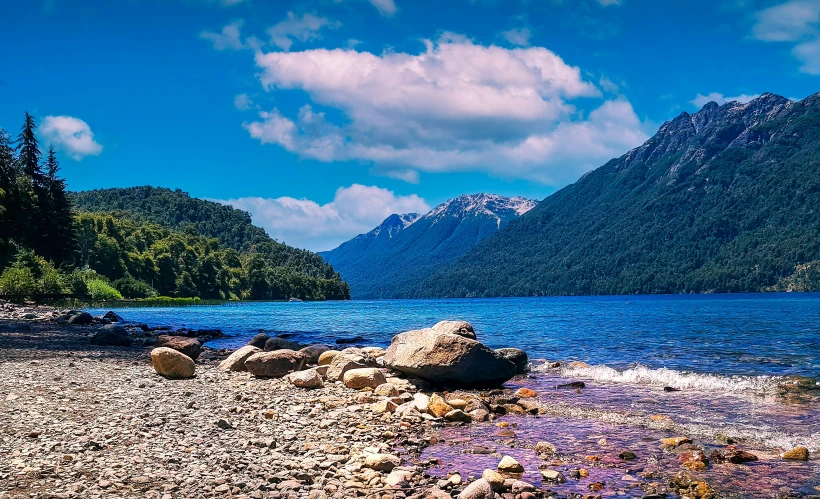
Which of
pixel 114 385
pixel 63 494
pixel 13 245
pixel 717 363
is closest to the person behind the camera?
pixel 63 494

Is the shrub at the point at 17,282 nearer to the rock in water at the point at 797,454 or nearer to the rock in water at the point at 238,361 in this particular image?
the rock in water at the point at 238,361

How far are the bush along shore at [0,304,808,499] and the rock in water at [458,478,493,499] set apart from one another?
0.08ft

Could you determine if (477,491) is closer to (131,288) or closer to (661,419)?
(661,419)

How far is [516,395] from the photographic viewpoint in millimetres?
17984

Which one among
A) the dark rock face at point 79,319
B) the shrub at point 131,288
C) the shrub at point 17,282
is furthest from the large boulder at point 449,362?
the shrub at point 131,288

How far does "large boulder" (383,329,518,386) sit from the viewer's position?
60.6 feet

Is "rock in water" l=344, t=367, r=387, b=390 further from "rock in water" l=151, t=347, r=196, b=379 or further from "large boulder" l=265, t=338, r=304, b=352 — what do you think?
"large boulder" l=265, t=338, r=304, b=352

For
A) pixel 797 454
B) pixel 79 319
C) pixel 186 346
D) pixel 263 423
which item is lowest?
pixel 797 454

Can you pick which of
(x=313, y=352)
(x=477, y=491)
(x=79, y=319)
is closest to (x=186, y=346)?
(x=313, y=352)

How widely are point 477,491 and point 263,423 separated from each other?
6.18 meters

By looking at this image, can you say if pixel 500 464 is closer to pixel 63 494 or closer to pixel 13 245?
pixel 63 494

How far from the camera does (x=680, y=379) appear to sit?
67.2 ft

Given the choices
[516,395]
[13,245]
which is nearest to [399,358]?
[516,395]

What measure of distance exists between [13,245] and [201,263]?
11131 cm
